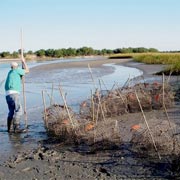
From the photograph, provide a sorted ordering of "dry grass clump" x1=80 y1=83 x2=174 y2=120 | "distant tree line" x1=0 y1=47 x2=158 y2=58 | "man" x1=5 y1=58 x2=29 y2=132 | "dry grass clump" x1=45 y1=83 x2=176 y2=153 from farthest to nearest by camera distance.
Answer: "distant tree line" x1=0 y1=47 x2=158 y2=58 < "dry grass clump" x1=80 y1=83 x2=174 y2=120 < "man" x1=5 y1=58 x2=29 y2=132 < "dry grass clump" x1=45 y1=83 x2=176 y2=153

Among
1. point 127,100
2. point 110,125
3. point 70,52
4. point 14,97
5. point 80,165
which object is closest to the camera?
point 80,165

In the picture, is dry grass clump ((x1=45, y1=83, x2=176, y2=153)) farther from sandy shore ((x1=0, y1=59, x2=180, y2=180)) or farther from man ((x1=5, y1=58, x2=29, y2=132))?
man ((x1=5, y1=58, x2=29, y2=132))

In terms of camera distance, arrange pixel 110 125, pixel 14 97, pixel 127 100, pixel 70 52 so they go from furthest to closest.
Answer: pixel 70 52 → pixel 127 100 → pixel 14 97 → pixel 110 125

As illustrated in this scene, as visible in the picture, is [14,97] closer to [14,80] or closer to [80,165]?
[14,80]

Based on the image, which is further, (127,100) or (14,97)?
(127,100)

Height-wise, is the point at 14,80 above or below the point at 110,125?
above

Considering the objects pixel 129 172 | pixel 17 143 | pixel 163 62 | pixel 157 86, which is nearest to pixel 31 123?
pixel 17 143

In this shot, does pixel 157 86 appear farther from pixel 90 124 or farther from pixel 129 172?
pixel 129 172

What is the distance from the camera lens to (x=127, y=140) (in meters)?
9.22

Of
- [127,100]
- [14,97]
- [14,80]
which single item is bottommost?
[127,100]

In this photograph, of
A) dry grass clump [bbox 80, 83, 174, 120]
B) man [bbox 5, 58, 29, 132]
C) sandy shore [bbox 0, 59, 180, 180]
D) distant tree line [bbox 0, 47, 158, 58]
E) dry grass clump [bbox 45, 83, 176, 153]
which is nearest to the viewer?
sandy shore [bbox 0, 59, 180, 180]

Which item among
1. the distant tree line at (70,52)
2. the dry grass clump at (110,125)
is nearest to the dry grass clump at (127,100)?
the dry grass clump at (110,125)

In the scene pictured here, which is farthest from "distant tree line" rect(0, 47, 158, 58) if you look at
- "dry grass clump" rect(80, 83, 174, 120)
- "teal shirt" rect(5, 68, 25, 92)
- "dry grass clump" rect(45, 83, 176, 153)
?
"teal shirt" rect(5, 68, 25, 92)

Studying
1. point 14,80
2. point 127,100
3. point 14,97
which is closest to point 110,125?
point 14,97
